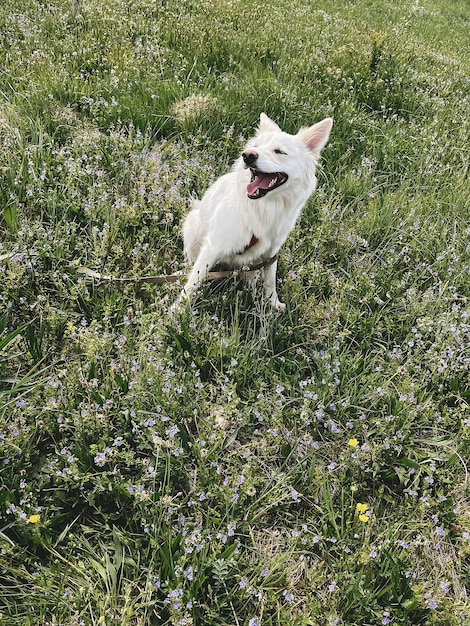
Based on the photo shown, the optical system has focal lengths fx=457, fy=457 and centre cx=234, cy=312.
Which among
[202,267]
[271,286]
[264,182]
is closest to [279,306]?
[271,286]

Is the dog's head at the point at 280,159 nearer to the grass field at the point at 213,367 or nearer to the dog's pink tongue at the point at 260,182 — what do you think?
the dog's pink tongue at the point at 260,182

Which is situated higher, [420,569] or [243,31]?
[243,31]

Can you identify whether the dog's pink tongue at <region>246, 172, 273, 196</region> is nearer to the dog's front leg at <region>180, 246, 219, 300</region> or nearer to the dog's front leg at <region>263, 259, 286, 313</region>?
the dog's front leg at <region>180, 246, 219, 300</region>

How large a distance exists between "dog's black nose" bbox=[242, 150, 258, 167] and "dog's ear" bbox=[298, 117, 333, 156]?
564 millimetres

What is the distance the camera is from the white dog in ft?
9.41

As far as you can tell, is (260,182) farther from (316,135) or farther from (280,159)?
(316,135)

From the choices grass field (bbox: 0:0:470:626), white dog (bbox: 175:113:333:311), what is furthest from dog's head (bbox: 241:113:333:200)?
grass field (bbox: 0:0:470:626)

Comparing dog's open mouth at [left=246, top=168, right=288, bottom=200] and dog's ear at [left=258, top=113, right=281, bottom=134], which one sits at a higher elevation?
dog's ear at [left=258, top=113, right=281, bottom=134]

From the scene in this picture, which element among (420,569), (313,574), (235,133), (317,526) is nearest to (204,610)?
(313,574)

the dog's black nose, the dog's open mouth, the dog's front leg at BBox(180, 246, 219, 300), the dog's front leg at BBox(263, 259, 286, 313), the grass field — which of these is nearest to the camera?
the grass field

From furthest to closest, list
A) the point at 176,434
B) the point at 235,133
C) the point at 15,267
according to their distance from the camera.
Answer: the point at 235,133, the point at 15,267, the point at 176,434

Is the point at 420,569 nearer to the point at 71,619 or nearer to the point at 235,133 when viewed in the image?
the point at 71,619

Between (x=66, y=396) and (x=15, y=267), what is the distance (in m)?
0.97

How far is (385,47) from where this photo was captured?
20.9 feet
